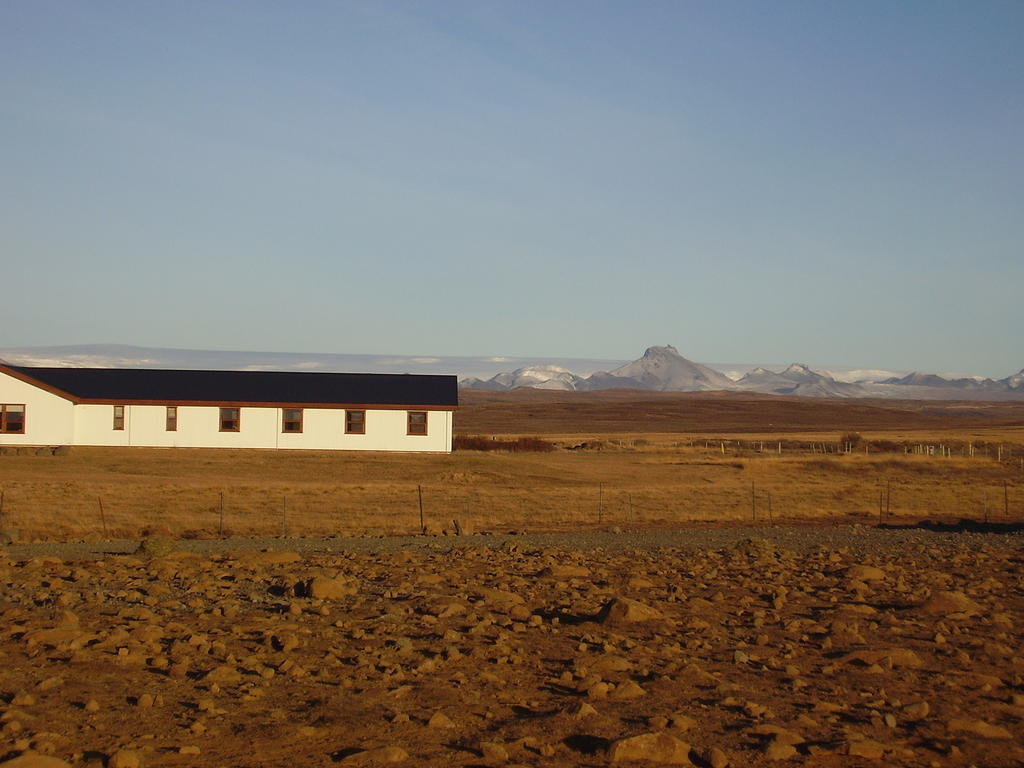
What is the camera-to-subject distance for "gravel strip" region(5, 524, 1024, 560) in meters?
19.2

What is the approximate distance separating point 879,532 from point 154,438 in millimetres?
34593

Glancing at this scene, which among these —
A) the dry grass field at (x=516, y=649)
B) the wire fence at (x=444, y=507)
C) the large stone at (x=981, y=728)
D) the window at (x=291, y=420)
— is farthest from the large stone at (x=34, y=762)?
the window at (x=291, y=420)

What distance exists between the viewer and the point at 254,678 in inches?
354

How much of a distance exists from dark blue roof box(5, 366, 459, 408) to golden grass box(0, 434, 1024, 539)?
3.06 metres

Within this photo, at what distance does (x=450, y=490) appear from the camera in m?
35.8

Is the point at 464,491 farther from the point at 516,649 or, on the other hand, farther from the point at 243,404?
the point at 516,649

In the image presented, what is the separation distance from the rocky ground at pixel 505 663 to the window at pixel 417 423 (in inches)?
1233

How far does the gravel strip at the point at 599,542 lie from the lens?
19.2 metres

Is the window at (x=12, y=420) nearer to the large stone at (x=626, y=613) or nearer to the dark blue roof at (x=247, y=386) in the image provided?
the dark blue roof at (x=247, y=386)

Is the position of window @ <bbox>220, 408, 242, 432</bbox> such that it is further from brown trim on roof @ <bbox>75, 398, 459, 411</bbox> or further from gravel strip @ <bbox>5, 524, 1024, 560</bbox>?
gravel strip @ <bbox>5, 524, 1024, 560</bbox>

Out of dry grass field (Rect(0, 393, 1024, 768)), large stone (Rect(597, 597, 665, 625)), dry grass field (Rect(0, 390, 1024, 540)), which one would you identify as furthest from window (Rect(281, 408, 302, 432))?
large stone (Rect(597, 597, 665, 625))

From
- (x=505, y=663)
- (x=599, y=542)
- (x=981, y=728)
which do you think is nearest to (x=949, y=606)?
(x=981, y=728)

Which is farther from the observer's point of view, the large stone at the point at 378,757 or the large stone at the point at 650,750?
the large stone at the point at 650,750

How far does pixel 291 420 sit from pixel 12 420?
12.5m
